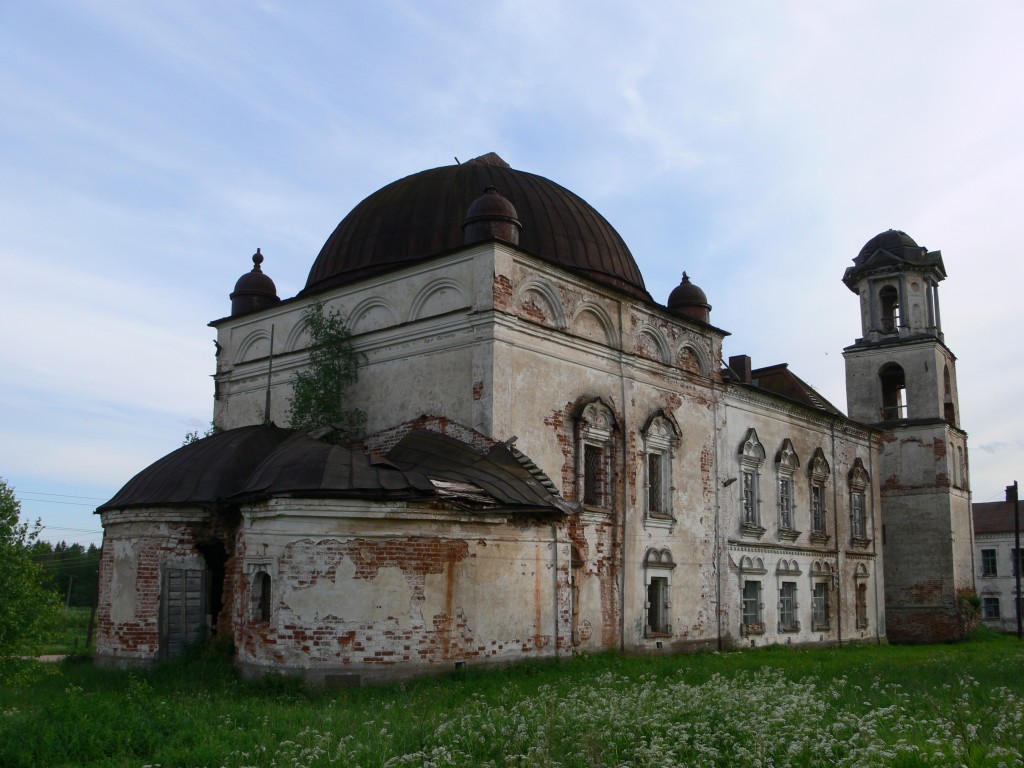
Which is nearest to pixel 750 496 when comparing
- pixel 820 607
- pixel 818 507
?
pixel 818 507

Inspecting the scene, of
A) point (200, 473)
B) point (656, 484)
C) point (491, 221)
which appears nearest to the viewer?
point (200, 473)

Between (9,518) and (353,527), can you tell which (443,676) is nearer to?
(353,527)

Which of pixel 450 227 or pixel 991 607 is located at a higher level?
pixel 450 227

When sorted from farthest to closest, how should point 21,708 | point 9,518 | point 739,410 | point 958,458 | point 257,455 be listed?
point 958,458 → point 739,410 → point 257,455 → point 9,518 → point 21,708

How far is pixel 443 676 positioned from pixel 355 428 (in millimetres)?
5902

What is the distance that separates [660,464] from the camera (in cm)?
1867

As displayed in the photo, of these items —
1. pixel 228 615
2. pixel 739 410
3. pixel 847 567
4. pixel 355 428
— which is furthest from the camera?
pixel 847 567

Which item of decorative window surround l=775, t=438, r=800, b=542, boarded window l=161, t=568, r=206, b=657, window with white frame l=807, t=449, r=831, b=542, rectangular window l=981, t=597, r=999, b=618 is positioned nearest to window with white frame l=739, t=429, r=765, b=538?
decorative window surround l=775, t=438, r=800, b=542

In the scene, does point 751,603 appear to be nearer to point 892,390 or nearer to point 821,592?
point 821,592

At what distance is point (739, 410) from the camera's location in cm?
2158

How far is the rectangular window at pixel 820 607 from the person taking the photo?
2358 cm

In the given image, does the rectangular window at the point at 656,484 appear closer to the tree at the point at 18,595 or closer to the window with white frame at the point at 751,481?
the window with white frame at the point at 751,481

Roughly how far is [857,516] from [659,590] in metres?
10.8

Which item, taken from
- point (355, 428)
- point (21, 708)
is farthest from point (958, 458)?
point (21, 708)
